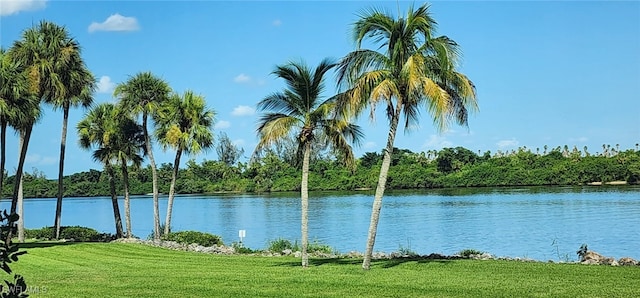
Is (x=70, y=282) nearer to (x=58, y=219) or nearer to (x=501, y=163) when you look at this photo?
(x=58, y=219)

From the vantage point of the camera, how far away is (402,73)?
50.4 feet

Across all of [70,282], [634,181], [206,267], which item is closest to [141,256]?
[206,267]

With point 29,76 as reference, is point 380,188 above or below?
below

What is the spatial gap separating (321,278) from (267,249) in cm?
1255

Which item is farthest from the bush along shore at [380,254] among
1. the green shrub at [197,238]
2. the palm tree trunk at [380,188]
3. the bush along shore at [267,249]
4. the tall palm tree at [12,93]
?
the tall palm tree at [12,93]

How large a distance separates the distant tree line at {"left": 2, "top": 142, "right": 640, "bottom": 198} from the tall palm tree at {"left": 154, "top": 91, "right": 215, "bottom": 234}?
56.3 m

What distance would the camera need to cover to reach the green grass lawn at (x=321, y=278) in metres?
12.4

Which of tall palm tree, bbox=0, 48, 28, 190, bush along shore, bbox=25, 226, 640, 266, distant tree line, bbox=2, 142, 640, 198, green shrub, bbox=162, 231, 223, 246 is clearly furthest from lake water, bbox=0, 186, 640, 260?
distant tree line, bbox=2, 142, 640, 198

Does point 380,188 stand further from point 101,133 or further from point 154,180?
point 101,133

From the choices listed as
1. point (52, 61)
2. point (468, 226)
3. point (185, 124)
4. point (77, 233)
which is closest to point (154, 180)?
point (185, 124)

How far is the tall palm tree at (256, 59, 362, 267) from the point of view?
17.1 metres

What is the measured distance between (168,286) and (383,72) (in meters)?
7.06

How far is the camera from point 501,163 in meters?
98.1

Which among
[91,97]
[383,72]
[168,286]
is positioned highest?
[91,97]
